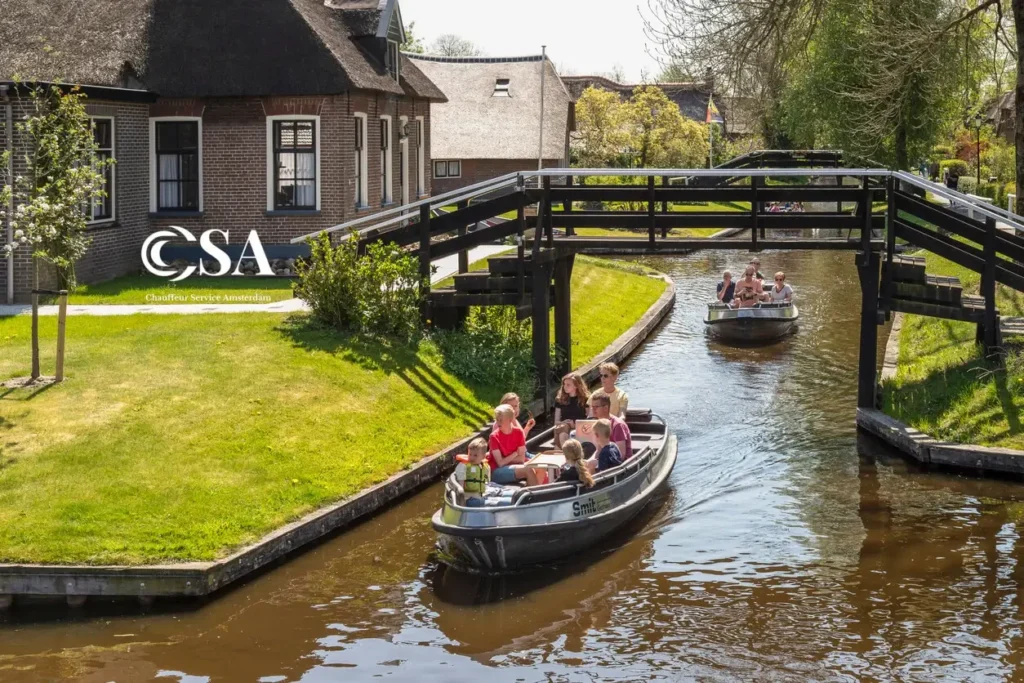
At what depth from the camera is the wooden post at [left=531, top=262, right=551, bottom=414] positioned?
22016 millimetres

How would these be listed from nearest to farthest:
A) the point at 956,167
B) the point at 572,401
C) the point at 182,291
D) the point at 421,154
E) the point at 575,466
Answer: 1. the point at 575,466
2. the point at 572,401
3. the point at 182,291
4. the point at 421,154
5. the point at 956,167

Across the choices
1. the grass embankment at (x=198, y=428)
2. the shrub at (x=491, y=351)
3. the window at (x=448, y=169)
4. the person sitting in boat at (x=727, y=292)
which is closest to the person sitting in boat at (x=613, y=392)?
the grass embankment at (x=198, y=428)

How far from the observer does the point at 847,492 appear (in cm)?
1767

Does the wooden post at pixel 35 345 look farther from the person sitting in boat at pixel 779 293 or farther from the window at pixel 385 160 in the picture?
the person sitting in boat at pixel 779 293

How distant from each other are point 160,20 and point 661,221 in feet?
45.6

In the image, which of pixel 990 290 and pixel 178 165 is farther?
pixel 178 165

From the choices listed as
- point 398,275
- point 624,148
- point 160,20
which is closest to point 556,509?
point 398,275

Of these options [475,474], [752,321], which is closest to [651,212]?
[752,321]

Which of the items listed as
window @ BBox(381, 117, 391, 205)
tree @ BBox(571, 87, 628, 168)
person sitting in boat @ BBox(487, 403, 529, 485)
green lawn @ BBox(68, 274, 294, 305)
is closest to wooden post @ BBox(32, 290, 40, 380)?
person sitting in boat @ BBox(487, 403, 529, 485)

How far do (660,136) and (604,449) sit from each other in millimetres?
51051

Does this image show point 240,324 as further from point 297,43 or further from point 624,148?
point 624,148

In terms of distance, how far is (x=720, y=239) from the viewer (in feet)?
69.7

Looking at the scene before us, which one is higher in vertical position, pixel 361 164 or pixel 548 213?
pixel 361 164

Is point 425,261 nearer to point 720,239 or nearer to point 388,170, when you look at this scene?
point 720,239
